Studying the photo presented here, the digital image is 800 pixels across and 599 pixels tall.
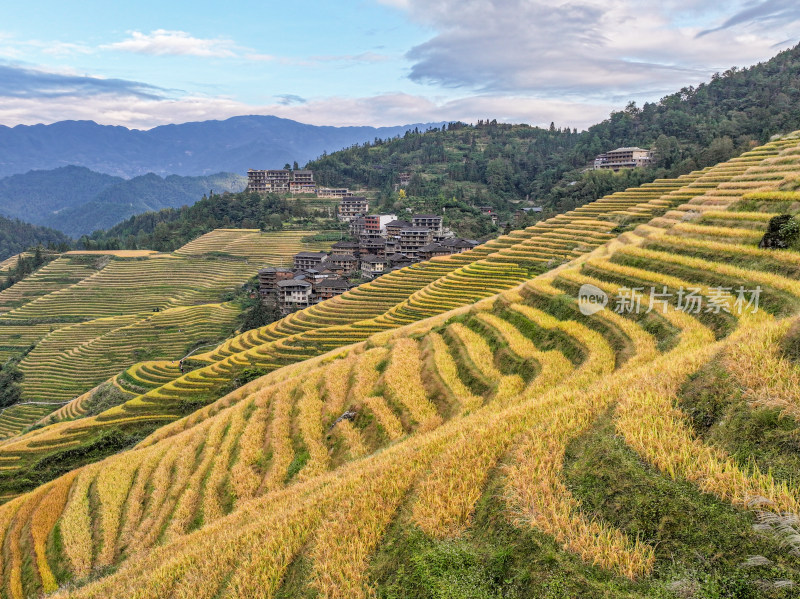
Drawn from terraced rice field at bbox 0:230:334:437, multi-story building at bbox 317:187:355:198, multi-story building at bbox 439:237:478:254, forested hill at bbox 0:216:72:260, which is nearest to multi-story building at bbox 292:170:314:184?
multi-story building at bbox 317:187:355:198

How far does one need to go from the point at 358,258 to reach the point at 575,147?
2720 inches

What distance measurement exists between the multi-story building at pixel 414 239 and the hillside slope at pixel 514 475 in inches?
2213

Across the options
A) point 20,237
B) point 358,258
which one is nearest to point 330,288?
point 358,258

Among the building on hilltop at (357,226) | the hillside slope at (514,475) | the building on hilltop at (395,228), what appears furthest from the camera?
the building on hilltop at (357,226)

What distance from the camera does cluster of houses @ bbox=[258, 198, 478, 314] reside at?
57.1m

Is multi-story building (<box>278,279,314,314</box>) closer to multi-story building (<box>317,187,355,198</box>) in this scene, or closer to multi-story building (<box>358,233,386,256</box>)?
multi-story building (<box>358,233,386,256</box>)

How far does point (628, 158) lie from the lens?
83312 mm

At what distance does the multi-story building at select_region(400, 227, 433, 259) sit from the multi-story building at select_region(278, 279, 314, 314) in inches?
803

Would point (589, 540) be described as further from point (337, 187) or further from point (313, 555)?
point (337, 187)

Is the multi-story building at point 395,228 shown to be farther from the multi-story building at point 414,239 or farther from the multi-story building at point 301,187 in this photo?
the multi-story building at point 301,187

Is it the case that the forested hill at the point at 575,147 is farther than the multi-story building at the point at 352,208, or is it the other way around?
the multi-story building at the point at 352,208

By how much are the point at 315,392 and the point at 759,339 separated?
41.0 feet

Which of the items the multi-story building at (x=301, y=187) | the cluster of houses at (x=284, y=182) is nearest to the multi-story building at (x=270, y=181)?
the cluster of houses at (x=284, y=182)

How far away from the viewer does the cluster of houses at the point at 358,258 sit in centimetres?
5706
